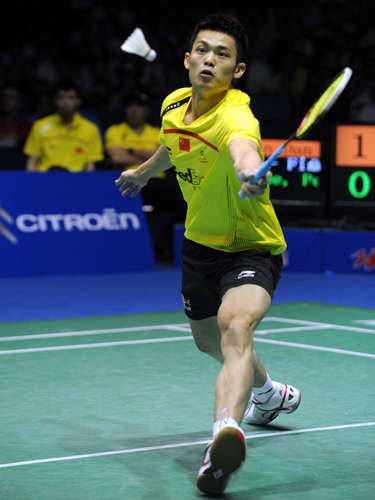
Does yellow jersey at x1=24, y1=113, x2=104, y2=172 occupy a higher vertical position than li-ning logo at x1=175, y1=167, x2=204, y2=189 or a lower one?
lower

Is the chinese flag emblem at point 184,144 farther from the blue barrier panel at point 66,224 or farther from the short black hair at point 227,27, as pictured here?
the blue barrier panel at point 66,224

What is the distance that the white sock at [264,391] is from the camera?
14.3 feet

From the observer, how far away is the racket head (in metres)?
3.29

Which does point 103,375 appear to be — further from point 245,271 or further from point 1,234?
point 1,234

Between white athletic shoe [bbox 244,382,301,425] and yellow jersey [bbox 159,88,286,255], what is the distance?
827 mm

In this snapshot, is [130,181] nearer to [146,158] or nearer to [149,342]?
[149,342]

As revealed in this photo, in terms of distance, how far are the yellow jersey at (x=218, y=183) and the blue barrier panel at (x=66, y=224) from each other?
5.98 m

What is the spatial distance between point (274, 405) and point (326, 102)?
1.70 metres

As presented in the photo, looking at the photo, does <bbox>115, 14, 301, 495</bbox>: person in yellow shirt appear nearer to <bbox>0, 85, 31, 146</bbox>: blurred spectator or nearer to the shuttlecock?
the shuttlecock

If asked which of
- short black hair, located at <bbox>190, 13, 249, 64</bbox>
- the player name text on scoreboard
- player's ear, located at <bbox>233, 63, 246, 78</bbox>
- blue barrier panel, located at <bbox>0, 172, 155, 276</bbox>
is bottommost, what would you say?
blue barrier panel, located at <bbox>0, 172, 155, 276</bbox>

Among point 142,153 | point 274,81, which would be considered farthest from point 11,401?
point 274,81

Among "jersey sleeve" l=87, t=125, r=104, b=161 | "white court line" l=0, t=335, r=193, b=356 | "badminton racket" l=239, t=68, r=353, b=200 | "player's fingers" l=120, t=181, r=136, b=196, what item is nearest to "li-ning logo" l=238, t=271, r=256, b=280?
"badminton racket" l=239, t=68, r=353, b=200

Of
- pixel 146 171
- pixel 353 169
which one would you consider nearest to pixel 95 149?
pixel 353 169

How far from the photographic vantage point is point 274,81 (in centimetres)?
1452
